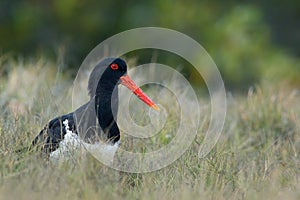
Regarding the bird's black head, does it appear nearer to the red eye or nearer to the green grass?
the red eye

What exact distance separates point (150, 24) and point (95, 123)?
29.4 ft

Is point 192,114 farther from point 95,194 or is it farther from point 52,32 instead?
point 52,32

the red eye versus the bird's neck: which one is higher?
the red eye

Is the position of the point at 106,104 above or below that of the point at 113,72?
below

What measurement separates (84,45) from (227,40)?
2693 mm

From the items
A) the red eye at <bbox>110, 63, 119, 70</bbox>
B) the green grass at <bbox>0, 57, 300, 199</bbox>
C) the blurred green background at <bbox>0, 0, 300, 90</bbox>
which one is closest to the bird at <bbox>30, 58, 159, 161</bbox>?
the red eye at <bbox>110, 63, 119, 70</bbox>

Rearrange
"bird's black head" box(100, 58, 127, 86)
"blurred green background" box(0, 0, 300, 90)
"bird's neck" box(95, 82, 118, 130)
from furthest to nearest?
"blurred green background" box(0, 0, 300, 90) < "bird's black head" box(100, 58, 127, 86) < "bird's neck" box(95, 82, 118, 130)

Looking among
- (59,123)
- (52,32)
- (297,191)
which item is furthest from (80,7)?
(297,191)

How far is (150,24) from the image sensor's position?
1459 centimetres

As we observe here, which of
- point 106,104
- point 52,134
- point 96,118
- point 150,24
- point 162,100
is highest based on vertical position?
point 150,24

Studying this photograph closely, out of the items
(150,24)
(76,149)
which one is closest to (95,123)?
(76,149)

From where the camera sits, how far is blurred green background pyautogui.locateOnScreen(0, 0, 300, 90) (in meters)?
14.1

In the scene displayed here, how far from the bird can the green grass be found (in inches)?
8.4

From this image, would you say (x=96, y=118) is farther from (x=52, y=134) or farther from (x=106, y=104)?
(x=52, y=134)
